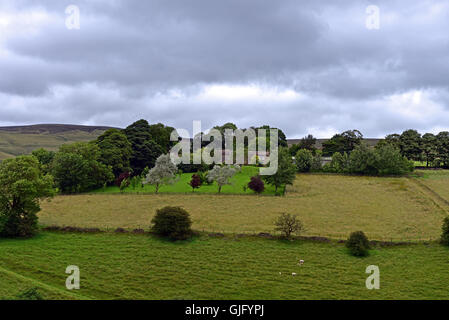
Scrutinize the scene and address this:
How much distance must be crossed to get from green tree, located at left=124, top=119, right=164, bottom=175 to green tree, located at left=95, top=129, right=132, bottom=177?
3.06m

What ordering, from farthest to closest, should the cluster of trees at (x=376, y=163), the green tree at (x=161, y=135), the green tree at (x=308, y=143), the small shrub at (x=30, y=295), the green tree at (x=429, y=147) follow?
1. the green tree at (x=308, y=143)
2. the green tree at (x=161, y=135)
3. the green tree at (x=429, y=147)
4. the cluster of trees at (x=376, y=163)
5. the small shrub at (x=30, y=295)

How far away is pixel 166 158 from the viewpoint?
6419cm

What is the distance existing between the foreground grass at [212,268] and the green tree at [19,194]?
6.44 feet

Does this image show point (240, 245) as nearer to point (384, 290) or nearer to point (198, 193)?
point (384, 290)

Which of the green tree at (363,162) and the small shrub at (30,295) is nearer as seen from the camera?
the small shrub at (30,295)

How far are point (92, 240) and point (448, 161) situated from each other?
96.8m

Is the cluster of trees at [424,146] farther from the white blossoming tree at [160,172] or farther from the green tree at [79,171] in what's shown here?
the green tree at [79,171]

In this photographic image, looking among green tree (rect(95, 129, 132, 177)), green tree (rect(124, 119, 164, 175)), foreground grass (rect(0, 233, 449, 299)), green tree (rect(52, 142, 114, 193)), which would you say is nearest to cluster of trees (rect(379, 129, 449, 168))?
foreground grass (rect(0, 233, 449, 299))

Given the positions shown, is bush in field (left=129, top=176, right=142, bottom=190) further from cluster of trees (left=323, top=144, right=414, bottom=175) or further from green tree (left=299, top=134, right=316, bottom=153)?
green tree (left=299, top=134, right=316, bottom=153)

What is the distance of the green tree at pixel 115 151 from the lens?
73.4m

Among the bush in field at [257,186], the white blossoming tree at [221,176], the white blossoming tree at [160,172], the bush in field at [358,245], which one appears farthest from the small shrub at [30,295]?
the bush in field at [257,186]

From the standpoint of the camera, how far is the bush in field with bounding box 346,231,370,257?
33844 mm
